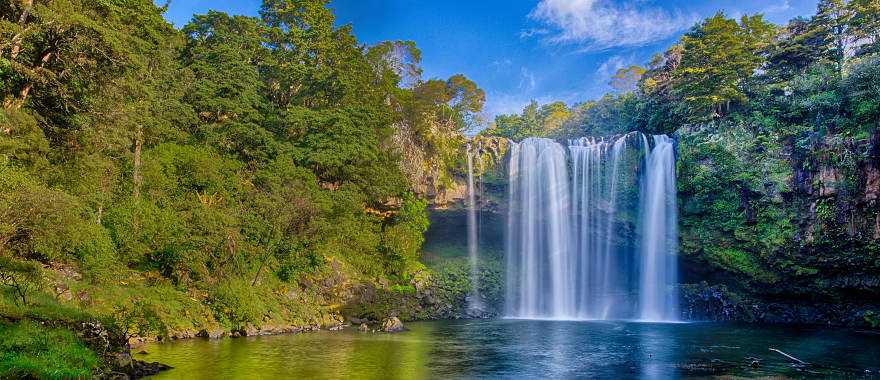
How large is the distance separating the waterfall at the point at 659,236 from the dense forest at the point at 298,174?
922 mm

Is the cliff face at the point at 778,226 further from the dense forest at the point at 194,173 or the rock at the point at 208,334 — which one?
the rock at the point at 208,334

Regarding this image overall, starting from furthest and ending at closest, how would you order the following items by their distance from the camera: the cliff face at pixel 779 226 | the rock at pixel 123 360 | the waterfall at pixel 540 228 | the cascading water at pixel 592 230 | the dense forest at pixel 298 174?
1. the waterfall at pixel 540 228
2. the cascading water at pixel 592 230
3. the cliff face at pixel 779 226
4. the dense forest at pixel 298 174
5. the rock at pixel 123 360

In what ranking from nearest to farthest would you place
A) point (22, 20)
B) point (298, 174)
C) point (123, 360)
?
1. point (123, 360)
2. point (22, 20)
3. point (298, 174)

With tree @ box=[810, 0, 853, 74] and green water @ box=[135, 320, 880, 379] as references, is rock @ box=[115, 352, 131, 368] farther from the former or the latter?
tree @ box=[810, 0, 853, 74]

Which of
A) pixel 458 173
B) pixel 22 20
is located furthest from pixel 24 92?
pixel 458 173

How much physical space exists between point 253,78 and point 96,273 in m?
14.3

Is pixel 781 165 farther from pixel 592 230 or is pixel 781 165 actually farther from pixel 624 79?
pixel 624 79

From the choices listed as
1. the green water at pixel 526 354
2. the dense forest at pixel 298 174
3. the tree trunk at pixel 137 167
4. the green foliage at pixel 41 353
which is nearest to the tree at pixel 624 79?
the dense forest at pixel 298 174

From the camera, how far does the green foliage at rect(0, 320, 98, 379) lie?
9203mm

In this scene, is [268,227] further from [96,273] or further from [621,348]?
[621,348]

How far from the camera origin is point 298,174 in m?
26.9

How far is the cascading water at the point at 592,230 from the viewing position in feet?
107

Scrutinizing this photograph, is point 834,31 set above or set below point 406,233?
above

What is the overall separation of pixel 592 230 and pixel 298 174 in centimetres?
1886
